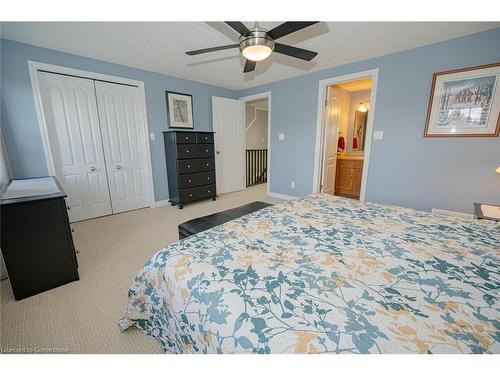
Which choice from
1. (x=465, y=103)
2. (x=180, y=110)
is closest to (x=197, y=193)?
(x=180, y=110)

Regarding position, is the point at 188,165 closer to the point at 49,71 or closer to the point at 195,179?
the point at 195,179

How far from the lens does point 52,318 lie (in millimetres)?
1386

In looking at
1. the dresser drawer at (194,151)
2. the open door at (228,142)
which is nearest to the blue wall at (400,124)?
the dresser drawer at (194,151)

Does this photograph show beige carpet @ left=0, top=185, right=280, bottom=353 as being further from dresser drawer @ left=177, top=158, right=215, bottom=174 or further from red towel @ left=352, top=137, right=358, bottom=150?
red towel @ left=352, top=137, right=358, bottom=150

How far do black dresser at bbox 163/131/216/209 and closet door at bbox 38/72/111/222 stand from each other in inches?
39.2

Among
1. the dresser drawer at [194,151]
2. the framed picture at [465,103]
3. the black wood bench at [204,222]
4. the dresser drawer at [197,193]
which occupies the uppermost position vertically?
the framed picture at [465,103]

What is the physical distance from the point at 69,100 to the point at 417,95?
15.0 ft

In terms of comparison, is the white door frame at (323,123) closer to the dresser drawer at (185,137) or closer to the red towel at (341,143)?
the red towel at (341,143)

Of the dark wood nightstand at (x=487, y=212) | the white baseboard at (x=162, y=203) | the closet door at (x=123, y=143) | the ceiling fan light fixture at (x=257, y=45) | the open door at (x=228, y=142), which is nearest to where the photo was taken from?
the ceiling fan light fixture at (x=257, y=45)

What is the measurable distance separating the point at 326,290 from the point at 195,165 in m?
3.29

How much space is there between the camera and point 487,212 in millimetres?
1964

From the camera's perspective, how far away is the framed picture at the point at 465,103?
2.18 meters

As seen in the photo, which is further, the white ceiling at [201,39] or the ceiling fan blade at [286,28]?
the white ceiling at [201,39]
